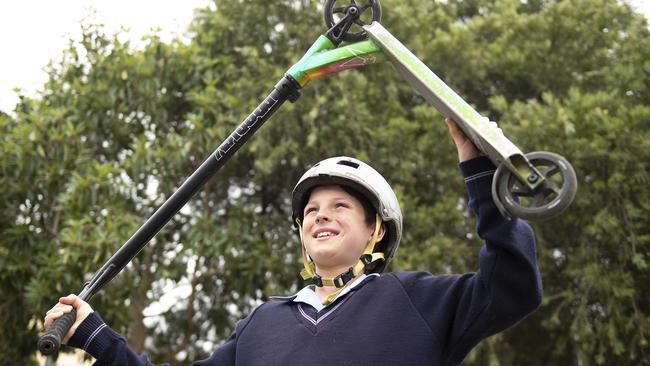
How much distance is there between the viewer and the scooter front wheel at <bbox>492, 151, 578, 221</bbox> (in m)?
2.08

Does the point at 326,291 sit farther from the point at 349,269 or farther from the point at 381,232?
the point at 381,232

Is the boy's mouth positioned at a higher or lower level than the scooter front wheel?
lower

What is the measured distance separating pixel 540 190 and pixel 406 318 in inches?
28.6

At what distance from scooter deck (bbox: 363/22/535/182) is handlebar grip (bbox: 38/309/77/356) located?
1526 mm

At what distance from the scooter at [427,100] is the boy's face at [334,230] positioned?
1.36 feet

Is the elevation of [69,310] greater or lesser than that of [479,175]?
greater

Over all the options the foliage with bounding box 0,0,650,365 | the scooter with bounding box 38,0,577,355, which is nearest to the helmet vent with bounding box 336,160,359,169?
the scooter with bounding box 38,0,577,355

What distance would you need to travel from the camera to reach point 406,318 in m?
2.62

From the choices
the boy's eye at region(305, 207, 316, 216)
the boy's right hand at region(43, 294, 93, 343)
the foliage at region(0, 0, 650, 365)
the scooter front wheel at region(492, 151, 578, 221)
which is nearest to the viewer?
the scooter front wheel at region(492, 151, 578, 221)

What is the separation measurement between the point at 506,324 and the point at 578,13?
768cm

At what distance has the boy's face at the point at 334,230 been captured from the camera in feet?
9.56

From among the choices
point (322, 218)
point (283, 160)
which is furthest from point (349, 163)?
point (283, 160)

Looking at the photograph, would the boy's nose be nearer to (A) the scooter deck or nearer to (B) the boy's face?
(B) the boy's face

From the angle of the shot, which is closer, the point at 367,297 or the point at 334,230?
the point at 367,297
